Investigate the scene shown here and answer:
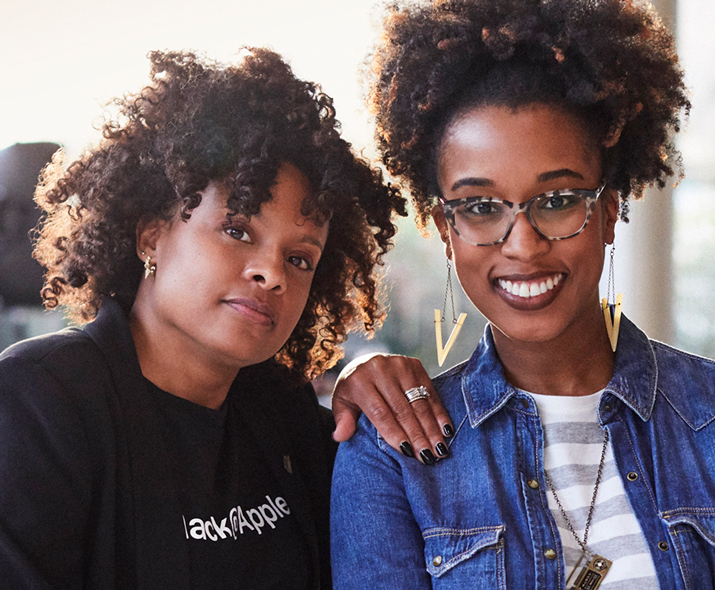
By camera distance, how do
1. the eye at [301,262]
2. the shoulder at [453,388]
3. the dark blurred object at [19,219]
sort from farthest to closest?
the dark blurred object at [19,219] < the eye at [301,262] < the shoulder at [453,388]

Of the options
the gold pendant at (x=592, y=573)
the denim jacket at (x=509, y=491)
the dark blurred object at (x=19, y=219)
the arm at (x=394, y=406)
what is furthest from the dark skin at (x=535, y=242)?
the dark blurred object at (x=19, y=219)

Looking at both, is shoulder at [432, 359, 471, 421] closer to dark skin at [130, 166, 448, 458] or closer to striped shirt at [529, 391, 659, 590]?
dark skin at [130, 166, 448, 458]

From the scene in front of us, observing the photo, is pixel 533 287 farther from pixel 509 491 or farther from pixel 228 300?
pixel 228 300

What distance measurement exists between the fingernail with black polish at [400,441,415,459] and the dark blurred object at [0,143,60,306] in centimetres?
118

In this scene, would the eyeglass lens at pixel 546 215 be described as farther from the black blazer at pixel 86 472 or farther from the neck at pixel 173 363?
the black blazer at pixel 86 472

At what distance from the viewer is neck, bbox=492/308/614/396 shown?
4.62 ft

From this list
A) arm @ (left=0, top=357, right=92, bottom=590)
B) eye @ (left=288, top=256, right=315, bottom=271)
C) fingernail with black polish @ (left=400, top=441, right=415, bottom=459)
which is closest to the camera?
arm @ (left=0, top=357, right=92, bottom=590)

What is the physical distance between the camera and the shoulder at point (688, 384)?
133 cm

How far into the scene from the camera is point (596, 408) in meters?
1.38

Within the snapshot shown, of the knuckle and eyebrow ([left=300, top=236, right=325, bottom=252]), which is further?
eyebrow ([left=300, top=236, right=325, bottom=252])

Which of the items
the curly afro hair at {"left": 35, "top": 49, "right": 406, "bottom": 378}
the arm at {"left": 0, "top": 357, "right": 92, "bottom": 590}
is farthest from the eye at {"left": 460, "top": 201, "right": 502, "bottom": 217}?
the arm at {"left": 0, "top": 357, "right": 92, "bottom": 590}

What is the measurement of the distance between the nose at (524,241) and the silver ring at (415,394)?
333mm

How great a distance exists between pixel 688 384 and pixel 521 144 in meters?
0.58

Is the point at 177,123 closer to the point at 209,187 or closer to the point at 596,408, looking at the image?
the point at 209,187
